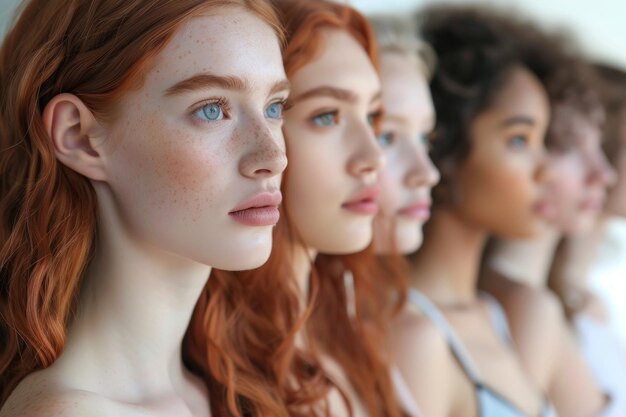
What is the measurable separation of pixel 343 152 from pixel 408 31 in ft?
1.68

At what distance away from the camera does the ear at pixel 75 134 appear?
1.05m

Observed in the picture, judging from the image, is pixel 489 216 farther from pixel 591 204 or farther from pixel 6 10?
pixel 6 10

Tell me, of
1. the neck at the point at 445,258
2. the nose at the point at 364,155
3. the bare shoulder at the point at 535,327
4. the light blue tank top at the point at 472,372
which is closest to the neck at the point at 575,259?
the bare shoulder at the point at 535,327

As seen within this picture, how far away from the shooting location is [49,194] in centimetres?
107

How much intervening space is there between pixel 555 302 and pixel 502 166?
1.77 feet

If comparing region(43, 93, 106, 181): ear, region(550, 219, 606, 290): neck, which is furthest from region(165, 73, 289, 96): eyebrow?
region(550, 219, 606, 290): neck

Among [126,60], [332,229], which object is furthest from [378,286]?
[126,60]

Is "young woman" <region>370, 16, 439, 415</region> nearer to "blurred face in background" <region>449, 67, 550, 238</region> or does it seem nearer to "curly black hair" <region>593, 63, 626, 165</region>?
"blurred face in background" <region>449, 67, 550, 238</region>

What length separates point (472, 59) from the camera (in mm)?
2016

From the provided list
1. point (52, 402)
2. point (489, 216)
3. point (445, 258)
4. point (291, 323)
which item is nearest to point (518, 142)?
point (489, 216)

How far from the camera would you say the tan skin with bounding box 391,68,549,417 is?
1.92m

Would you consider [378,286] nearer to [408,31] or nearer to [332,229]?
[332,229]

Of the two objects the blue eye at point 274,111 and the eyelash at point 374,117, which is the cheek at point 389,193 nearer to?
the eyelash at point 374,117

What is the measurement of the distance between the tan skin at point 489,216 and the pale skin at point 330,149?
57cm
